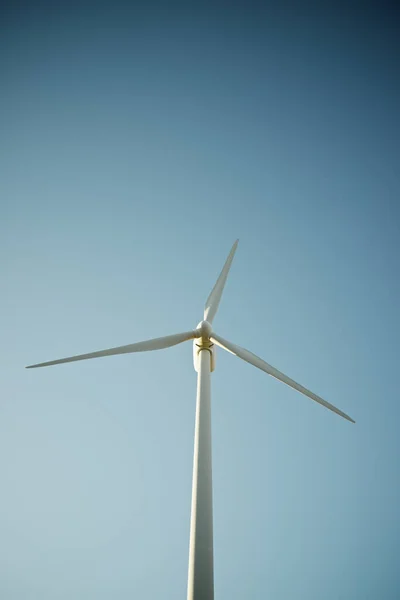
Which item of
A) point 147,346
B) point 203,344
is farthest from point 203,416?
point 147,346

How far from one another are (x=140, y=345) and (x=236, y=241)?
8.72 metres

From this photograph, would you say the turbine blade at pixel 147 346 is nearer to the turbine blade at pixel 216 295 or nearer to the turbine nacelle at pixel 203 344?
the turbine nacelle at pixel 203 344

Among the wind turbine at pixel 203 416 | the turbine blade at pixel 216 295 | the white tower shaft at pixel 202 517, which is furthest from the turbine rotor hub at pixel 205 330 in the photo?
the white tower shaft at pixel 202 517

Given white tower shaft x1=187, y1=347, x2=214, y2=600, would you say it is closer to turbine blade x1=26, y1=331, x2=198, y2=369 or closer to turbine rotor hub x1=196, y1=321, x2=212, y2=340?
turbine rotor hub x1=196, y1=321, x2=212, y2=340

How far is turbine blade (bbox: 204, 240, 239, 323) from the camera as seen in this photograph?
18.0 metres

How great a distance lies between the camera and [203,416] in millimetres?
11961

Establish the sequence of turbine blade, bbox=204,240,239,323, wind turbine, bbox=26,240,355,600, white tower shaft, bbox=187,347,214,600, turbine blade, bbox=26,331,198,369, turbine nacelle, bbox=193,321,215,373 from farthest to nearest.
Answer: turbine blade, bbox=204,240,239,323, turbine nacelle, bbox=193,321,215,373, turbine blade, bbox=26,331,198,369, wind turbine, bbox=26,240,355,600, white tower shaft, bbox=187,347,214,600

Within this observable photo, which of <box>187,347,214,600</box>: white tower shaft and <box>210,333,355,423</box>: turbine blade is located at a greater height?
<box>210,333,355,423</box>: turbine blade

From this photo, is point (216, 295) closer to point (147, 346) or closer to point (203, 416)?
point (147, 346)

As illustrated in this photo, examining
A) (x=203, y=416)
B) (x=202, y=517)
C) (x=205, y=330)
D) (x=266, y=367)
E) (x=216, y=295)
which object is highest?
(x=216, y=295)

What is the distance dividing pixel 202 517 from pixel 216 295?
1077cm

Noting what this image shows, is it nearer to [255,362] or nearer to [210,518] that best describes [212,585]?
[210,518]

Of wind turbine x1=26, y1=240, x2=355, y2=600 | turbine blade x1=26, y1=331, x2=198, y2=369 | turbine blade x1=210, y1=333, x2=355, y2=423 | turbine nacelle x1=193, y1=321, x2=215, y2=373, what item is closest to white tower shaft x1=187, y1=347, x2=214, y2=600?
wind turbine x1=26, y1=240, x2=355, y2=600

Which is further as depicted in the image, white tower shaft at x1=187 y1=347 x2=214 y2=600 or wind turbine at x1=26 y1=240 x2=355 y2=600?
wind turbine at x1=26 y1=240 x2=355 y2=600
